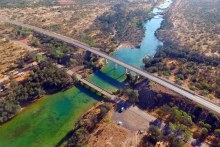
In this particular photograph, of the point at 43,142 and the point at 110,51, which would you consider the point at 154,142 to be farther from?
the point at 110,51

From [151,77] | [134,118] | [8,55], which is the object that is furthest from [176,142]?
[8,55]

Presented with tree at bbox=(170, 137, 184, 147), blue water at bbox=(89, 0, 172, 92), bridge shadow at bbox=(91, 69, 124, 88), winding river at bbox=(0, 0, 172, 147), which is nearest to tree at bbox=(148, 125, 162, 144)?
tree at bbox=(170, 137, 184, 147)

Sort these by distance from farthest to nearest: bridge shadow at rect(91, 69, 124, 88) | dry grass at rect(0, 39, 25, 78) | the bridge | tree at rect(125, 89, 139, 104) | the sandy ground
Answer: dry grass at rect(0, 39, 25, 78), bridge shadow at rect(91, 69, 124, 88), tree at rect(125, 89, 139, 104), the bridge, the sandy ground

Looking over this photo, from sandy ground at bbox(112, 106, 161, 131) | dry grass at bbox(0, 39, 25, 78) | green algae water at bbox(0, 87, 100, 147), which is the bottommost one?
green algae water at bbox(0, 87, 100, 147)

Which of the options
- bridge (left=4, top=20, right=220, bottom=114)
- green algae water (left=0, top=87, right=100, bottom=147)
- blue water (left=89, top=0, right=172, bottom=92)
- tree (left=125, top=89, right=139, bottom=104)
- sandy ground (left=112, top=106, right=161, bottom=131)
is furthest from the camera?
blue water (left=89, top=0, right=172, bottom=92)

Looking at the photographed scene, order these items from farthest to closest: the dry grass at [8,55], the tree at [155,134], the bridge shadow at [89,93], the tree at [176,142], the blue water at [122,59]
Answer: the dry grass at [8,55] → the blue water at [122,59] → the bridge shadow at [89,93] → the tree at [155,134] → the tree at [176,142]

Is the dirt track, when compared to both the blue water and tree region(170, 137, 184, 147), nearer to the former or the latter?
tree region(170, 137, 184, 147)

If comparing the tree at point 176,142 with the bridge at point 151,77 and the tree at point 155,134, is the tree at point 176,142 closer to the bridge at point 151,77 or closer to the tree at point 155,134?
the tree at point 155,134

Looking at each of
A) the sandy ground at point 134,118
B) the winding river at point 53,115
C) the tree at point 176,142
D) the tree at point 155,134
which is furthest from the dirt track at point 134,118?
the winding river at point 53,115
